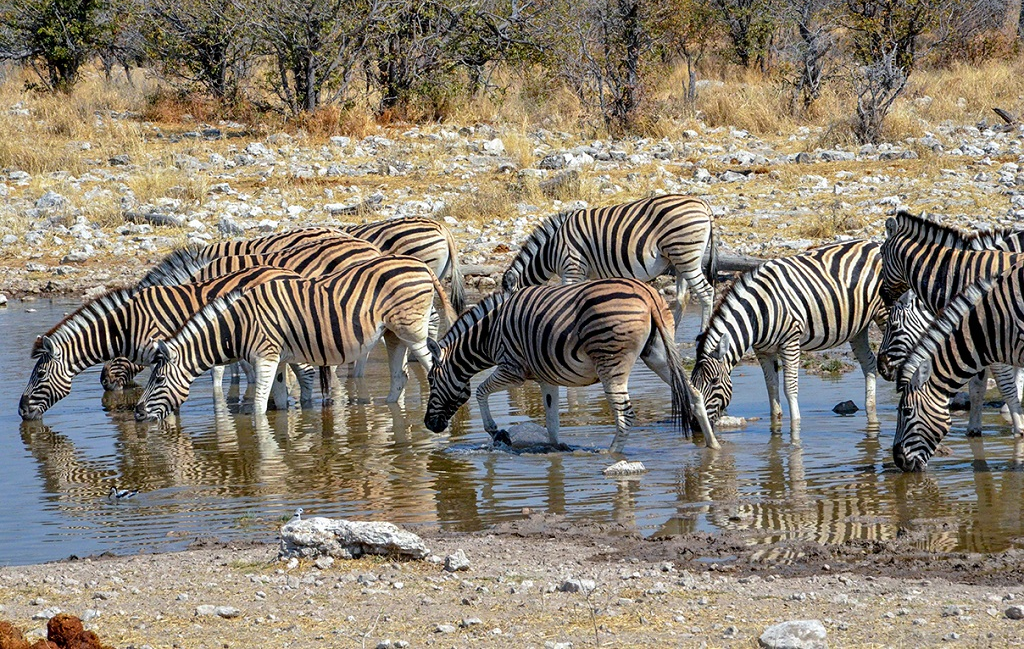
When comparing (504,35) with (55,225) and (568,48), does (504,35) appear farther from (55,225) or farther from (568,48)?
(55,225)

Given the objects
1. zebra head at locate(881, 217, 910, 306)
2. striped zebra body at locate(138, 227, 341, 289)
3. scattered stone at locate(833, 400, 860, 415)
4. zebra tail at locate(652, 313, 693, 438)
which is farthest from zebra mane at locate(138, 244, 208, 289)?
zebra head at locate(881, 217, 910, 306)

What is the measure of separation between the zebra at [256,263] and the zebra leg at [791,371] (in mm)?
4052

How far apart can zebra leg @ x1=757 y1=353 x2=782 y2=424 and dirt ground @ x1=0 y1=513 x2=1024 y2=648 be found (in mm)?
3274

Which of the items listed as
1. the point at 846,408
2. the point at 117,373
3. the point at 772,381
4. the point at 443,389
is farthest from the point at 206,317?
the point at 846,408

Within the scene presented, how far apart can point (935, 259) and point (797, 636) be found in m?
5.42

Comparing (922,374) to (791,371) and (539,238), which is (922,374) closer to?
(791,371)

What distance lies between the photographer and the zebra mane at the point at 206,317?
10.3m

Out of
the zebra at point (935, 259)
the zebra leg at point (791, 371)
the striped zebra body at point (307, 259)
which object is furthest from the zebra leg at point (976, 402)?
the striped zebra body at point (307, 259)

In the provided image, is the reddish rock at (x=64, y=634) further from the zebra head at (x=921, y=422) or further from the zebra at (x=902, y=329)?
the zebra at (x=902, y=329)

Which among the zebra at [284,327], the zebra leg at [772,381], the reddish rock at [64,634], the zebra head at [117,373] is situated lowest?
the reddish rock at [64,634]

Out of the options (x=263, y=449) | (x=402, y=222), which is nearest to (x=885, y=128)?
(x=402, y=222)

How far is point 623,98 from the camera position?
2236 cm

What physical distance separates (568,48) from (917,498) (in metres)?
17.4

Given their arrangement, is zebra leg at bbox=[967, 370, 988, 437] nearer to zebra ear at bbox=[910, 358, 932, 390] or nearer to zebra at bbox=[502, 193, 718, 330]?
zebra ear at bbox=[910, 358, 932, 390]
